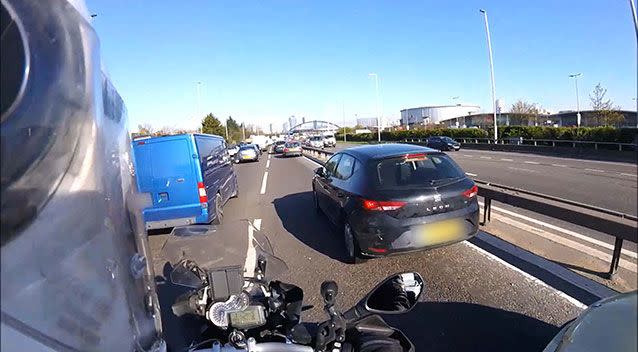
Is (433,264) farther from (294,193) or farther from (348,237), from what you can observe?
(294,193)

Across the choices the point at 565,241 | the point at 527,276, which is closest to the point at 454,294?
the point at 527,276

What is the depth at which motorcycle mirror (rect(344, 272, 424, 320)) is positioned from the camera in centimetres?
198

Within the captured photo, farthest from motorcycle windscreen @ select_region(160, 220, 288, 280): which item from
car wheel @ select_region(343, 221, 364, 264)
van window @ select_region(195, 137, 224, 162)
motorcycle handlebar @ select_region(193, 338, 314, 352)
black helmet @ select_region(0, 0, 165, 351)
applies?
van window @ select_region(195, 137, 224, 162)

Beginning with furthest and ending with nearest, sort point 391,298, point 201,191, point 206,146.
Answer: point 206,146, point 201,191, point 391,298

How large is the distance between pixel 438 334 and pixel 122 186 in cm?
289

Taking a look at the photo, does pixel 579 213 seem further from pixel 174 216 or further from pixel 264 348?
pixel 174 216

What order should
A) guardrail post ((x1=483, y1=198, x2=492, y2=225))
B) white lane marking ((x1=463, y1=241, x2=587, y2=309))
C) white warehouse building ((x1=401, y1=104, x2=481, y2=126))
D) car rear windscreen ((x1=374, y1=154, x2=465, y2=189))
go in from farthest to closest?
white warehouse building ((x1=401, y1=104, x2=481, y2=126))
guardrail post ((x1=483, y1=198, x2=492, y2=225))
car rear windscreen ((x1=374, y1=154, x2=465, y2=189))
white lane marking ((x1=463, y1=241, x2=587, y2=309))

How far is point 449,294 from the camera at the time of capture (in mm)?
4324

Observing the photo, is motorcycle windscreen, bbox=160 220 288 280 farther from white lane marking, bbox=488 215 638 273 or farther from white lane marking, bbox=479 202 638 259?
white lane marking, bbox=479 202 638 259

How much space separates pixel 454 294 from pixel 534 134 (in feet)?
32.8

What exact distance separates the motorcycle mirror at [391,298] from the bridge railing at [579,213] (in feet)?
2.96

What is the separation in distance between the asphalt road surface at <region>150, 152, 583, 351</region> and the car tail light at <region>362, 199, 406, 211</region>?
836 millimetres

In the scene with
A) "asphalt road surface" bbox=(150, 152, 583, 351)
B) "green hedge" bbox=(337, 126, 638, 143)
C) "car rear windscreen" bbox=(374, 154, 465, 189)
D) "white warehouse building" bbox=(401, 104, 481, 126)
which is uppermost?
"white warehouse building" bbox=(401, 104, 481, 126)

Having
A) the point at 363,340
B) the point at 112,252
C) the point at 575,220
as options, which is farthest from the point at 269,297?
the point at 575,220
